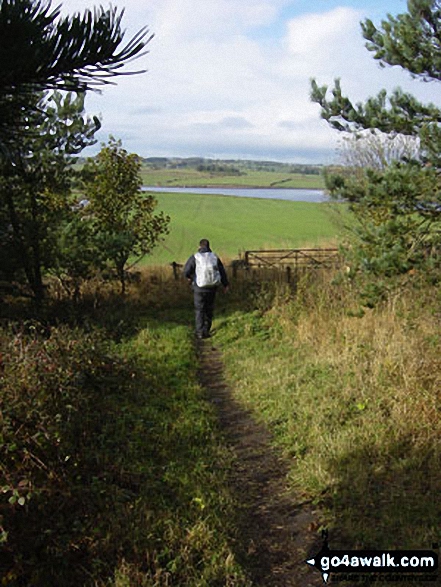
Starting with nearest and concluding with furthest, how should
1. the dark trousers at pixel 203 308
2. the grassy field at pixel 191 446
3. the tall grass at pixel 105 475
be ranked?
the tall grass at pixel 105 475 < the grassy field at pixel 191 446 < the dark trousers at pixel 203 308

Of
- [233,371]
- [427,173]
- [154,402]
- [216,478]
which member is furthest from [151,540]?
[427,173]

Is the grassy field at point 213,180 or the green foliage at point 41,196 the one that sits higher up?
the grassy field at point 213,180

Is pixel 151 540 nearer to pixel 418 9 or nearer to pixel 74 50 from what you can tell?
pixel 74 50

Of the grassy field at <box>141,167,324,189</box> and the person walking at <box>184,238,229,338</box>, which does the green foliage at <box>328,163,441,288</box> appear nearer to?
the person walking at <box>184,238,229,338</box>

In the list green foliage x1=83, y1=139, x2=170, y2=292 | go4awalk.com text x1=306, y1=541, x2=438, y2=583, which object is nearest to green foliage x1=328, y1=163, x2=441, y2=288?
go4awalk.com text x1=306, y1=541, x2=438, y2=583

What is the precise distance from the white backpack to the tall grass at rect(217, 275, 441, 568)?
1151mm

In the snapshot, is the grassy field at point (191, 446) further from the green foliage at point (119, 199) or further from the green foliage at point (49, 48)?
the green foliage at point (119, 199)

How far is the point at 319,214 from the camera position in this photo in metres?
58.3

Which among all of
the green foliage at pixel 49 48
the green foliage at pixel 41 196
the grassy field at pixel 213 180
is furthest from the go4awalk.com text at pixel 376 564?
the grassy field at pixel 213 180

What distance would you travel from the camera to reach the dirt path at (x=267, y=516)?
11.4 ft

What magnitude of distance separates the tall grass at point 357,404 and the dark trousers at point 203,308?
493mm

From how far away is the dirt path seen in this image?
3.47 metres

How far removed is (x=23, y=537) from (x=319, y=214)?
189ft

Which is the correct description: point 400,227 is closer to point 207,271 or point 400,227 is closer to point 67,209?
point 207,271
